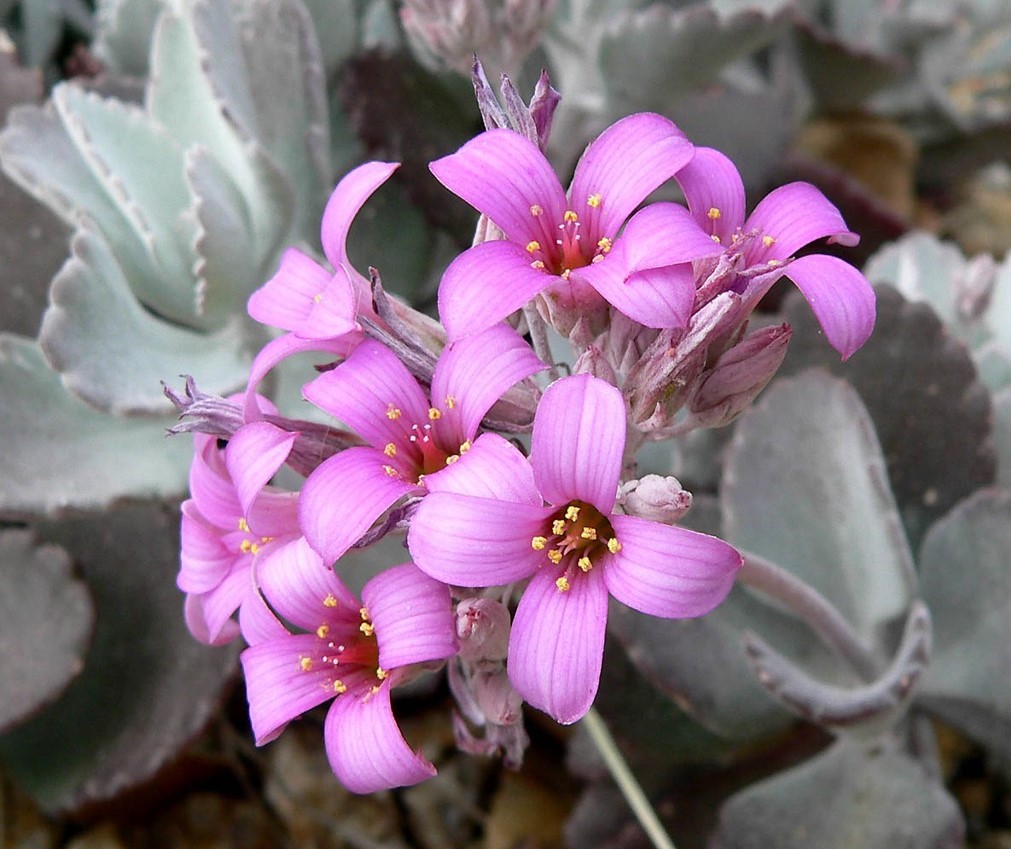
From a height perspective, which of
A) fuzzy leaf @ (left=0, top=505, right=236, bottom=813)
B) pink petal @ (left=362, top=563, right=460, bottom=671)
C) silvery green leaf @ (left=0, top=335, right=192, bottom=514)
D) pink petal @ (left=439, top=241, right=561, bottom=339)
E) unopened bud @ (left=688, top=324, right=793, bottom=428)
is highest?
pink petal @ (left=439, top=241, right=561, bottom=339)

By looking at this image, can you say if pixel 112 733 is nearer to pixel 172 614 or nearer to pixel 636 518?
pixel 172 614

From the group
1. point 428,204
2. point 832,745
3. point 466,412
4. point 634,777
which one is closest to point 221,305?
point 428,204

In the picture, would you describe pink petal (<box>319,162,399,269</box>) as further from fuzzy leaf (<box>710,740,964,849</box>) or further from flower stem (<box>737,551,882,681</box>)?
fuzzy leaf (<box>710,740,964,849</box>)

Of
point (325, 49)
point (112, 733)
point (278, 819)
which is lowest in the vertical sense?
point (278, 819)

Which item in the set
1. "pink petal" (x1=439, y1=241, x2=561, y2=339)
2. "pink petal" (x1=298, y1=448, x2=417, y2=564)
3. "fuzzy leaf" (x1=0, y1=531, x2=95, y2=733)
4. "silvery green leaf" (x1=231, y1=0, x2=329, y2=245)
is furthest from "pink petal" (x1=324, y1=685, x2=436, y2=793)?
"silvery green leaf" (x1=231, y1=0, x2=329, y2=245)

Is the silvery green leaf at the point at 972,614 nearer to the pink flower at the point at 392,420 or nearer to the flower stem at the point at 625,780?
the flower stem at the point at 625,780

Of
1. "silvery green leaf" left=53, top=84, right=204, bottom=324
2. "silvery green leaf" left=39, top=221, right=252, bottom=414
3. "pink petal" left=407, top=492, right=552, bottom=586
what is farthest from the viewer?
"silvery green leaf" left=53, top=84, right=204, bottom=324

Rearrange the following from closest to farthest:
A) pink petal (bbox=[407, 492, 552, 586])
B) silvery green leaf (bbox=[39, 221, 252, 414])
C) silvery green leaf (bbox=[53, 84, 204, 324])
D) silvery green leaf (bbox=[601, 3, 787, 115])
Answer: pink petal (bbox=[407, 492, 552, 586]) → silvery green leaf (bbox=[39, 221, 252, 414]) → silvery green leaf (bbox=[53, 84, 204, 324]) → silvery green leaf (bbox=[601, 3, 787, 115])
